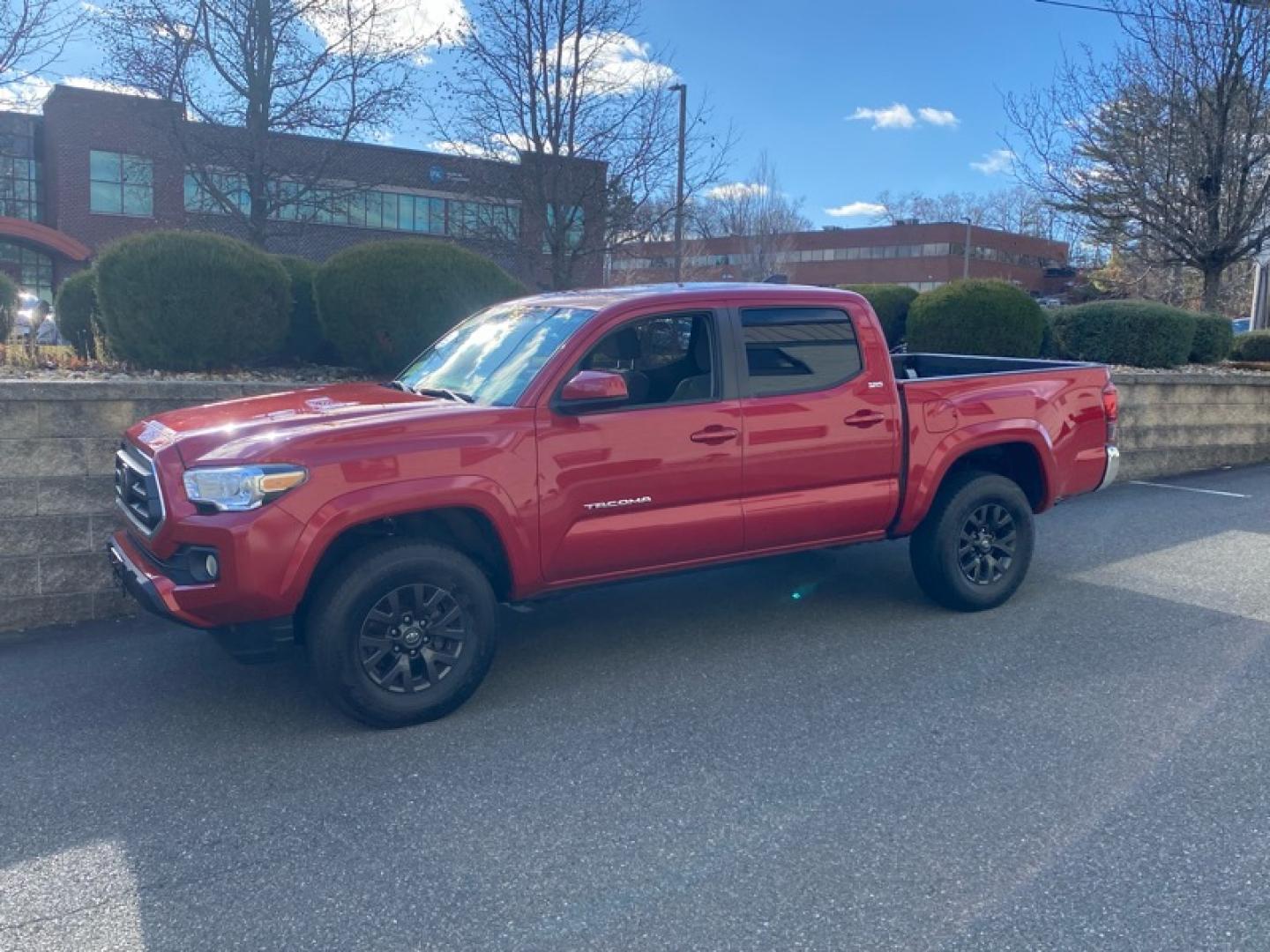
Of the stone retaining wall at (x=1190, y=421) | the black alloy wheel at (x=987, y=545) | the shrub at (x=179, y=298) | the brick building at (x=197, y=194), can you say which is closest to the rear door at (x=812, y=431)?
the black alloy wheel at (x=987, y=545)

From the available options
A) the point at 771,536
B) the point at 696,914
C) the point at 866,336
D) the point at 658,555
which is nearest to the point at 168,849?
the point at 696,914

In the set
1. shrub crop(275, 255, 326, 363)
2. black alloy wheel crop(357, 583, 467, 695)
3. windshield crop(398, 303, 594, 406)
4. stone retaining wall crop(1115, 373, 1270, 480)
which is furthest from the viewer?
stone retaining wall crop(1115, 373, 1270, 480)

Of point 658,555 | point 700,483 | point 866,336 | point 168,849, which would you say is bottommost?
point 168,849

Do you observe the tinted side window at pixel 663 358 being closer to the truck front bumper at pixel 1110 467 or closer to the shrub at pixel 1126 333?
the truck front bumper at pixel 1110 467

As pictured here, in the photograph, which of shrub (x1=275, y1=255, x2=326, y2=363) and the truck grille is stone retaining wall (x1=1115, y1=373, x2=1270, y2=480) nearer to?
shrub (x1=275, y1=255, x2=326, y2=363)

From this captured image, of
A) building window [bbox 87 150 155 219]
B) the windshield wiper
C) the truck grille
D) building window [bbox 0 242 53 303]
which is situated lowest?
the truck grille

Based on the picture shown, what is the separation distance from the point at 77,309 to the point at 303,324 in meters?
2.77

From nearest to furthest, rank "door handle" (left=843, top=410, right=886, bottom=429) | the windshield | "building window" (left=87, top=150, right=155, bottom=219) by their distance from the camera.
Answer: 1. the windshield
2. "door handle" (left=843, top=410, right=886, bottom=429)
3. "building window" (left=87, top=150, right=155, bottom=219)

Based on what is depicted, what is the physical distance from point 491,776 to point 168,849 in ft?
3.89

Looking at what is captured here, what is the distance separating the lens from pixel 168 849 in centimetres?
364

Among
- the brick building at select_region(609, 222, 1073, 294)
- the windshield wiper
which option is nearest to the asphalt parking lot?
the windshield wiper

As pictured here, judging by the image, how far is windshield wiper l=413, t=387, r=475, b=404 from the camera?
17.1 feet

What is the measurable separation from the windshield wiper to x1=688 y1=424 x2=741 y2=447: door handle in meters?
1.12

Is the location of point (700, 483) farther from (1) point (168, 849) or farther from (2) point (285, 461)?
(1) point (168, 849)
